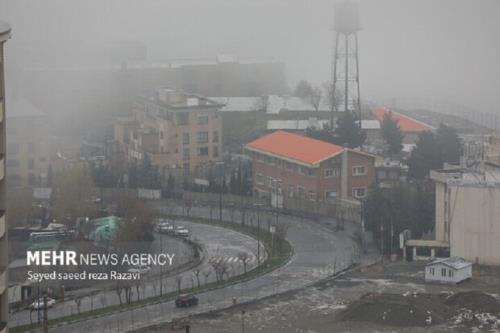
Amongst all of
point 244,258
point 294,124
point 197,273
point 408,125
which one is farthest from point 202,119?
point 197,273

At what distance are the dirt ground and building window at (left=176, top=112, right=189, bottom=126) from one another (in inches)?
178

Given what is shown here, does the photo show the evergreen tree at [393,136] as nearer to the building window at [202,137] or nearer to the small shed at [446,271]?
the building window at [202,137]

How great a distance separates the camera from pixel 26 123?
1039 centimetres

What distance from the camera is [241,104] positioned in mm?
13797

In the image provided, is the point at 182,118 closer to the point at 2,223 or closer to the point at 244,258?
the point at 244,258

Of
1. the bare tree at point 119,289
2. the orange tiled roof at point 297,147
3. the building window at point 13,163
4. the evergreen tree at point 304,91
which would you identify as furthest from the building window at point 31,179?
the evergreen tree at point 304,91

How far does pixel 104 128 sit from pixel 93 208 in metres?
4.60

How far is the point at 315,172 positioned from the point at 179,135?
193cm

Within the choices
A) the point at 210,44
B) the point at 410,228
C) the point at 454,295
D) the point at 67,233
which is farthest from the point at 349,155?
the point at 210,44

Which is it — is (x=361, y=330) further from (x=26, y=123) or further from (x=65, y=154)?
(x=65, y=154)

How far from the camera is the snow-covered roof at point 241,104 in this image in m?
13.5

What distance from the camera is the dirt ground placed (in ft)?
19.3

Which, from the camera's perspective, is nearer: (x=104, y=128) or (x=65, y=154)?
(x=65, y=154)

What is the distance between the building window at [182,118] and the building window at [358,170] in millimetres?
2080
